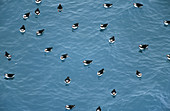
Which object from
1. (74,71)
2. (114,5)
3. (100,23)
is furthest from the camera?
(114,5)

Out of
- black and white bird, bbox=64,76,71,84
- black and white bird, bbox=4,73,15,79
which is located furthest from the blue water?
black and white bird, bbox=4,73,15,79

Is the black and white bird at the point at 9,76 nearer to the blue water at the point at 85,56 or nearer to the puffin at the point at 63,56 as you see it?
the blue water at the point at 85,56

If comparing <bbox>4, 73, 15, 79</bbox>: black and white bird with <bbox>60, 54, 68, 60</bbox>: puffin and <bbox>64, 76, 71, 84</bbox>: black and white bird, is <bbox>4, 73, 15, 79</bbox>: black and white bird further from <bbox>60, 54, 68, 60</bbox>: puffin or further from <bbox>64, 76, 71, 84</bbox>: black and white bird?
<bbox>64, 76, 71, 84</bbox>: black and white bird

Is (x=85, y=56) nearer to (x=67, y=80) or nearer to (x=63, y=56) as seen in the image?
(x=63, y=56)

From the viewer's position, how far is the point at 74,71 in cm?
4369

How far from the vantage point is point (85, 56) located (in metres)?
45.8

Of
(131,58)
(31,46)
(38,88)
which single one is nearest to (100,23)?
(131,58)

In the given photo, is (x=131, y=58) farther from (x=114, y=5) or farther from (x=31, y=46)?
(x=31, y=46)

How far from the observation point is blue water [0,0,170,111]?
1577 inches

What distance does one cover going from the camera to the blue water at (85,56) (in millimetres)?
40062

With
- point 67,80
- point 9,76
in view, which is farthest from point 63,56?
point 9,76

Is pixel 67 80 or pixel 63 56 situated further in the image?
pixel 63 56

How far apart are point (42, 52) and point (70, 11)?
11454mm

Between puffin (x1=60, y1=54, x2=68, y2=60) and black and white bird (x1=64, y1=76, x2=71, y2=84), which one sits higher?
puffin (x1=60, y1=54, x2=68, y2=60)
